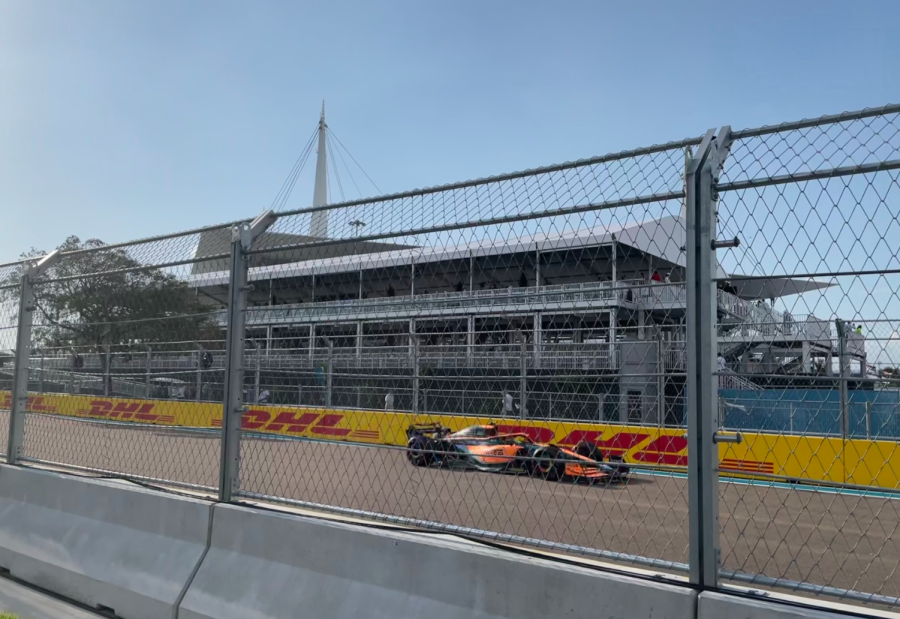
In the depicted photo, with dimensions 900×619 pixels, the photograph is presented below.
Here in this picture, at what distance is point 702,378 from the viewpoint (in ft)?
9.30

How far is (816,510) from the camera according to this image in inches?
349

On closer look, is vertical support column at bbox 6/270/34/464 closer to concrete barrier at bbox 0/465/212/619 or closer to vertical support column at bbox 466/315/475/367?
concrete barrier at bbox 0/465/212/619

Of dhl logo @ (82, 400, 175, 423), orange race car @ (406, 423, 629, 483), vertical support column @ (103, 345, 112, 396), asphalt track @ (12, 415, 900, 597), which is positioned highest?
vertical support column @ (103, 345, 112, 396)

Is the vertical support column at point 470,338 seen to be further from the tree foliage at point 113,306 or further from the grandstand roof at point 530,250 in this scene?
the tree foliage at point 113,306

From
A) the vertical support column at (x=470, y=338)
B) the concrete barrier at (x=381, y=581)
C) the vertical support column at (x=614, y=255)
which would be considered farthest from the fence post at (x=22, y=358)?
the vertical support column at (x=614, y=255)

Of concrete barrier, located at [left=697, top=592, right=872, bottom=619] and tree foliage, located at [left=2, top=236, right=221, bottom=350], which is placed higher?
tree foliage, located at [left=2, top=236, right=221, bottom=350]

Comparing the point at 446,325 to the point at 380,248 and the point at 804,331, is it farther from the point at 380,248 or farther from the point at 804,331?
the point at 804,331

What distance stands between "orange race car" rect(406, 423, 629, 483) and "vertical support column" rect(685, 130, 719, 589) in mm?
320

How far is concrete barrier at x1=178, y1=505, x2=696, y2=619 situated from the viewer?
2.98 metres

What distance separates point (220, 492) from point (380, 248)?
72.0 inches

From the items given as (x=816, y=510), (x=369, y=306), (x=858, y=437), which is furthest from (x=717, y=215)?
(x=816, y=510)

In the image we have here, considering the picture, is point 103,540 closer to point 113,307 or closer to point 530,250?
point 113,307

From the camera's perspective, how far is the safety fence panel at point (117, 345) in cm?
546

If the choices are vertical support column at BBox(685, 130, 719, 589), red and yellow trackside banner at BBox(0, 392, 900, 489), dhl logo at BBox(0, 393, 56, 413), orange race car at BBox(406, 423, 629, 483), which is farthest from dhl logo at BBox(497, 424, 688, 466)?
vertical support column at BBox(685, 130, 719, 589)
